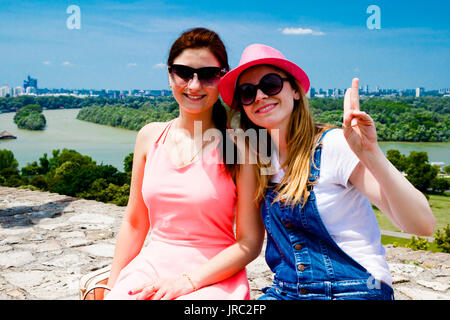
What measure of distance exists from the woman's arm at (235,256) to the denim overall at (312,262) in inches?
5.7

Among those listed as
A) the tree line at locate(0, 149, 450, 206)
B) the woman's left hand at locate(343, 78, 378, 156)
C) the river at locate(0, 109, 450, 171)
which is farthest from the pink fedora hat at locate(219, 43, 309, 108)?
the river at locate(0, 109, 450, 171)

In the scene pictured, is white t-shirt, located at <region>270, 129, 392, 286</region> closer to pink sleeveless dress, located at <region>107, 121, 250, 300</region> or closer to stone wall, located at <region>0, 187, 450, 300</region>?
pink sleeveless dress, located at <region>107, 121, 250, 300</region>

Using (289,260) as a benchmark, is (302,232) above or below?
above

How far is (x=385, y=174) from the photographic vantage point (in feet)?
5.08

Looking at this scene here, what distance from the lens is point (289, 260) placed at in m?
1.86

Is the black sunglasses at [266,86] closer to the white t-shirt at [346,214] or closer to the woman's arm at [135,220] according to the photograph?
the white t-shirt at [346,214]

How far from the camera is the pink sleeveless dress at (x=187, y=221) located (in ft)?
6.65

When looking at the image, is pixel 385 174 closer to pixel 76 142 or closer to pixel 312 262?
pixel 312 262

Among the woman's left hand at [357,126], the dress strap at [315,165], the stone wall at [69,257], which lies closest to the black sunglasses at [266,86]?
the dress strap at [315,165]

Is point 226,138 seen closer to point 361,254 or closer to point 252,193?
point 252,193

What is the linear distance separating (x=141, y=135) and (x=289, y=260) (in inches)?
45.2

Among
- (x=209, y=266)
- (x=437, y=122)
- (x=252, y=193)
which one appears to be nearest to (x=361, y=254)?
(x=252, y=193)

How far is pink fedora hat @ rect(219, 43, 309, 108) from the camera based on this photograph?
1953mm

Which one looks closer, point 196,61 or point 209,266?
point 209,266
